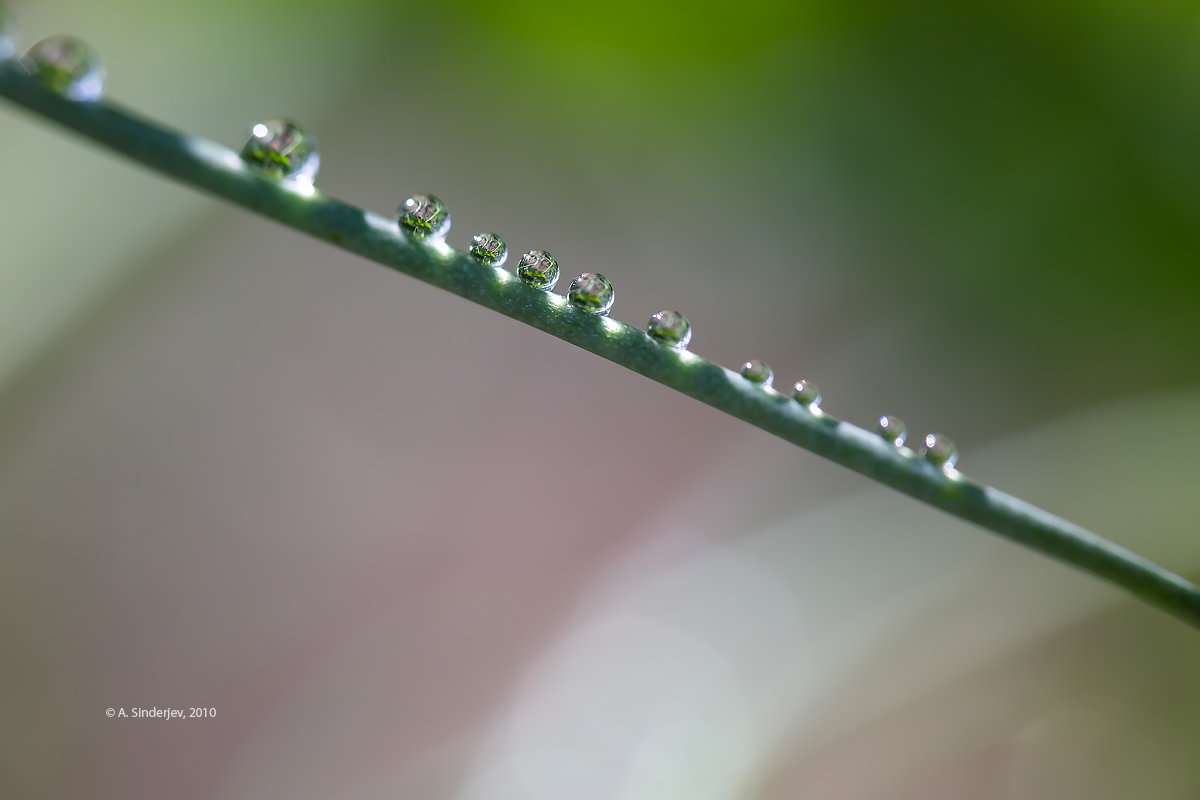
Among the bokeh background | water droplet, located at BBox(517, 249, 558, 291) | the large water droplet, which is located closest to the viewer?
the large water droplet

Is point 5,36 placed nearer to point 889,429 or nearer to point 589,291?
point 589,291

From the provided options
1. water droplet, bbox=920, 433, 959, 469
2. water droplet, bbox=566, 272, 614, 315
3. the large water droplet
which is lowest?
the large water droplet

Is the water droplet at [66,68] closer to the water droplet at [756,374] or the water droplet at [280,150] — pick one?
the water droplet at [280,150]

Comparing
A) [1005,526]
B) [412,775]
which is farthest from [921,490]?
[412,775]

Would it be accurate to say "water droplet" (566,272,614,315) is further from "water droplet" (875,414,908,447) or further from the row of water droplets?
"water droplet" (875,414,908,447)

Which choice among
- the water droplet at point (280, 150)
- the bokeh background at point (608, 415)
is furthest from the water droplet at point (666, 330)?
the bokeh background at point (608, 415)

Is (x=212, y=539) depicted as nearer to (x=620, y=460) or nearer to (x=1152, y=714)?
(x=620, y=460)

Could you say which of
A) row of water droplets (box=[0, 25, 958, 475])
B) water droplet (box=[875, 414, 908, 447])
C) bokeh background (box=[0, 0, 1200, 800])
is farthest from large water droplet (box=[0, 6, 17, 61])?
bokeh background (box=[0, 0, 1200, 800])
